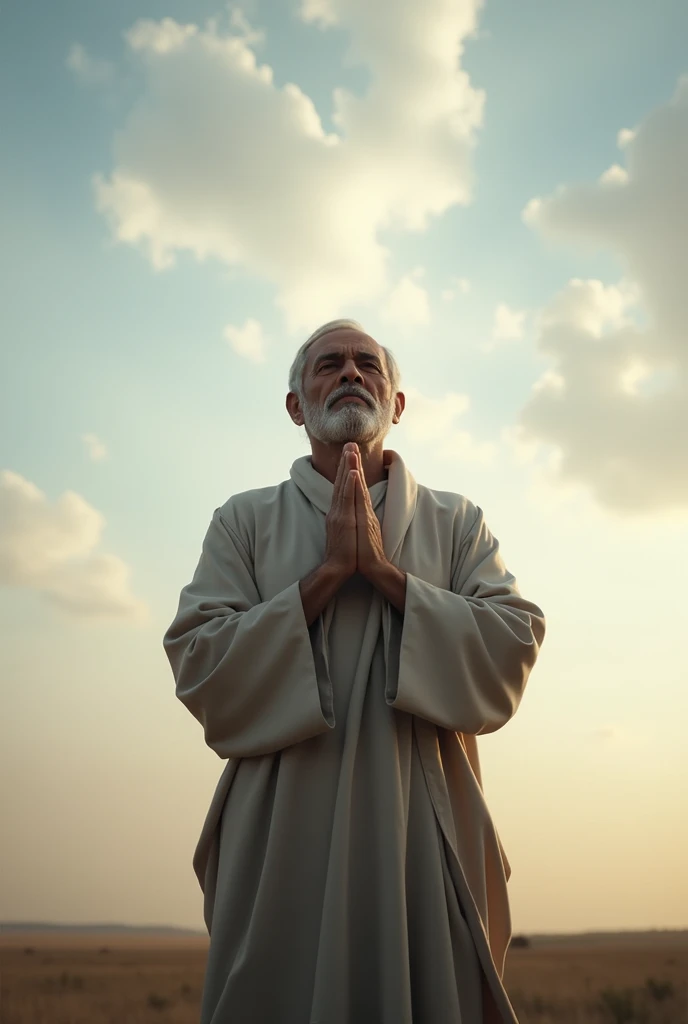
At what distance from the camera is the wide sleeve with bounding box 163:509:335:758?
318 centimetres

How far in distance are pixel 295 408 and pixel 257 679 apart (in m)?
1.55

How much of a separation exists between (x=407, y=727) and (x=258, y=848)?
0.68m

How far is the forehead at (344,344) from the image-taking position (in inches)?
162

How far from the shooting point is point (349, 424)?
389 cm

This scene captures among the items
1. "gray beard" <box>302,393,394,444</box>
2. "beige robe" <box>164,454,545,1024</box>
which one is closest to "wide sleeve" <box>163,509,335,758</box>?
"beige robe" <box>164,454,545,1024</box>

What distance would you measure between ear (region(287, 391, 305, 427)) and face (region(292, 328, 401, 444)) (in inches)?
3.2

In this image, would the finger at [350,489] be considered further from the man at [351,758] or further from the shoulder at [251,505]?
the shoulder at [251,505]

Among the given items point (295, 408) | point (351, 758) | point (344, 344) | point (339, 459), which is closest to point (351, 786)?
point (351, 758)

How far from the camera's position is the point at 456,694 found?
3275 mm

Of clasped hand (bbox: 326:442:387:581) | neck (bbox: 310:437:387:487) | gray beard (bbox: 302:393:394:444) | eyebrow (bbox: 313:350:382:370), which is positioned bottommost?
clasped hand (bbox: 326:442:387:581)

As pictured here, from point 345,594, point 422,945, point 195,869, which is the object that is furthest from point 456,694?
point 195,869

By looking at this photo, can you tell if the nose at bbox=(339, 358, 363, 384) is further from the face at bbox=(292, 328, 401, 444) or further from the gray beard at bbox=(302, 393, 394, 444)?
the gray beard at bbox=(302, 393, 394, 444)

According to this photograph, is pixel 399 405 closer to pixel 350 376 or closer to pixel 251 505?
pixel 350 376

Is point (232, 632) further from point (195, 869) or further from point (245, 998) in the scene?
point (245, 998)
